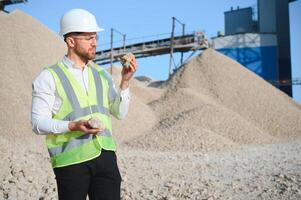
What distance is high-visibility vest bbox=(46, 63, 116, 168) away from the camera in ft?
7.09

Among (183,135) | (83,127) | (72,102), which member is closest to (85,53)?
(72,102)

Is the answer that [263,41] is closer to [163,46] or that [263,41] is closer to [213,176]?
[163,46]

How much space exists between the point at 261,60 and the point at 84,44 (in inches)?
1157

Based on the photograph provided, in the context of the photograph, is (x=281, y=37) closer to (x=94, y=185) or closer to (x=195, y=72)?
(x=195, y=72)

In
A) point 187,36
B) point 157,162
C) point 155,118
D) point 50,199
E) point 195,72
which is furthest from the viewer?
point 187,36

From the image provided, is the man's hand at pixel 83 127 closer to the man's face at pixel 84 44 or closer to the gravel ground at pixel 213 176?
the man's face at pixel 84 44

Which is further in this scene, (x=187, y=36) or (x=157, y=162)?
(x=187, y=36)

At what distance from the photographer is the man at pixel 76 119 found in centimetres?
214

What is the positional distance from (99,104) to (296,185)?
11.7 ft

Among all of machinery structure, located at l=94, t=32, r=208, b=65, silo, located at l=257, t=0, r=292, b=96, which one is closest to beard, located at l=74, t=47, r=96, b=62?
machinery structure, located at l=94, t=32, r=208, b=65

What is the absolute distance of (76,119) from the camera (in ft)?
7.19

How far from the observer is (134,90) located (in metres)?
21.1

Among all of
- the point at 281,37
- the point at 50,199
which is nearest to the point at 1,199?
the point at 50,199

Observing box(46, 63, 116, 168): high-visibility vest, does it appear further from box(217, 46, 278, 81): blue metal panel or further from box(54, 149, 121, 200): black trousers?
box(217, 46, 278, 81): blue metal panel
